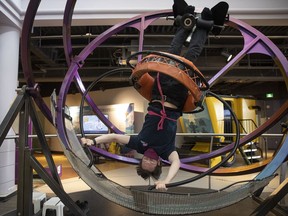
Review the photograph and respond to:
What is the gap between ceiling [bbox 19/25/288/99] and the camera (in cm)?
514

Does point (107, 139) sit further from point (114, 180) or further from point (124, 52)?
point (124, 52)

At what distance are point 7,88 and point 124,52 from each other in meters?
2.70

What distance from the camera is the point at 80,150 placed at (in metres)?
1.90

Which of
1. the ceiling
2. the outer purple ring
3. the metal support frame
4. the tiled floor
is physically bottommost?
the tiled floor

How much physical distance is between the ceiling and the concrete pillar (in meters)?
1.16

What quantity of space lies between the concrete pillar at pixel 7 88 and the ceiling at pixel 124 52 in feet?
3.81

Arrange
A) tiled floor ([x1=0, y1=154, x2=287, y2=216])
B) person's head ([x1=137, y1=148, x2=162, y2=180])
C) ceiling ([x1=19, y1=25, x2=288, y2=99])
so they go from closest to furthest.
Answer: person's head ([x1=137, y1=148, x2=162, y2=180]), tiled floor ([x1=0, y1=154, x2=287, y2=216]), ceiling ([x1=19, y1=25, x2=288, y2=99])

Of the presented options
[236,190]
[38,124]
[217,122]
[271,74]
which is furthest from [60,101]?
[271,74]

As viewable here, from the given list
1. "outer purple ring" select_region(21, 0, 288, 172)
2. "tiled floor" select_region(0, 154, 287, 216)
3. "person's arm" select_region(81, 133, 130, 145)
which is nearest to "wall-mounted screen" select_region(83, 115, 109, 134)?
"tiled floor" select_region(0, 154, 287, 216)

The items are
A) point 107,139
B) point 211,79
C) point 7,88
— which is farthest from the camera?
point 7,88

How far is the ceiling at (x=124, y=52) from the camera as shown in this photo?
5.14m

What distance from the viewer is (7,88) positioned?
3609 millimetres

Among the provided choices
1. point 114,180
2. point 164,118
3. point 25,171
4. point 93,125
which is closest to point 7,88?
point 25,171

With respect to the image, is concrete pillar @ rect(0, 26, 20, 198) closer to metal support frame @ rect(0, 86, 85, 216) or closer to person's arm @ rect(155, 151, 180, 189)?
metal support frame @ rect(0, 86, 85, 216)
